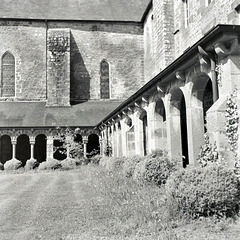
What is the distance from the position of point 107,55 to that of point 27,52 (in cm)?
586

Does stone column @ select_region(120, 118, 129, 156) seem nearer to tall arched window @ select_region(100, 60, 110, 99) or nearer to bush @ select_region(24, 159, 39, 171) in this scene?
bush @ select_region(24, 159, 39, 171)

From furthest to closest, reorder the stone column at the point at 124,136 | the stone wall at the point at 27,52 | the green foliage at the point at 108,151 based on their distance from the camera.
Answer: the stone wall at the point at 27,52 → the green foliage at the point at 108,151 → the stone column at the point at 124,136

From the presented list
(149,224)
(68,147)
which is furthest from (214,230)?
(68,147)

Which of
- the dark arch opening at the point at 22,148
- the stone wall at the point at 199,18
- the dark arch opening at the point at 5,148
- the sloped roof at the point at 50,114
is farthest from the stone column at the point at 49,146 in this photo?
the stone wall at the point at 199,18

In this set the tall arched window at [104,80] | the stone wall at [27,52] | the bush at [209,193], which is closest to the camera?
the bush at [209,193]

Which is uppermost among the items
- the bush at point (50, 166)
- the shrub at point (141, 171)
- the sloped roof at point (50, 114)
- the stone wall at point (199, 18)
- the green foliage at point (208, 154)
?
the stone wall at point (199, 18)

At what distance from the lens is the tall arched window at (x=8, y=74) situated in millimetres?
24766

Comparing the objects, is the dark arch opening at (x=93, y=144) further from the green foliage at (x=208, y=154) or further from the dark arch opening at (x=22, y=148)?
the green foliage at (x=208, y=154)

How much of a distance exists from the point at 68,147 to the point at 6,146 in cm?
554

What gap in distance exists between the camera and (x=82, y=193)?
360 inches

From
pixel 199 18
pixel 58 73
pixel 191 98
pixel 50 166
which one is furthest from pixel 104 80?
pixel 191 98

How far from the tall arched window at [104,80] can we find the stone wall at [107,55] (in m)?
0.28

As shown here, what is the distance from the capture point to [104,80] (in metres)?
25.8

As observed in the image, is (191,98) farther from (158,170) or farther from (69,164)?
(69,164)
